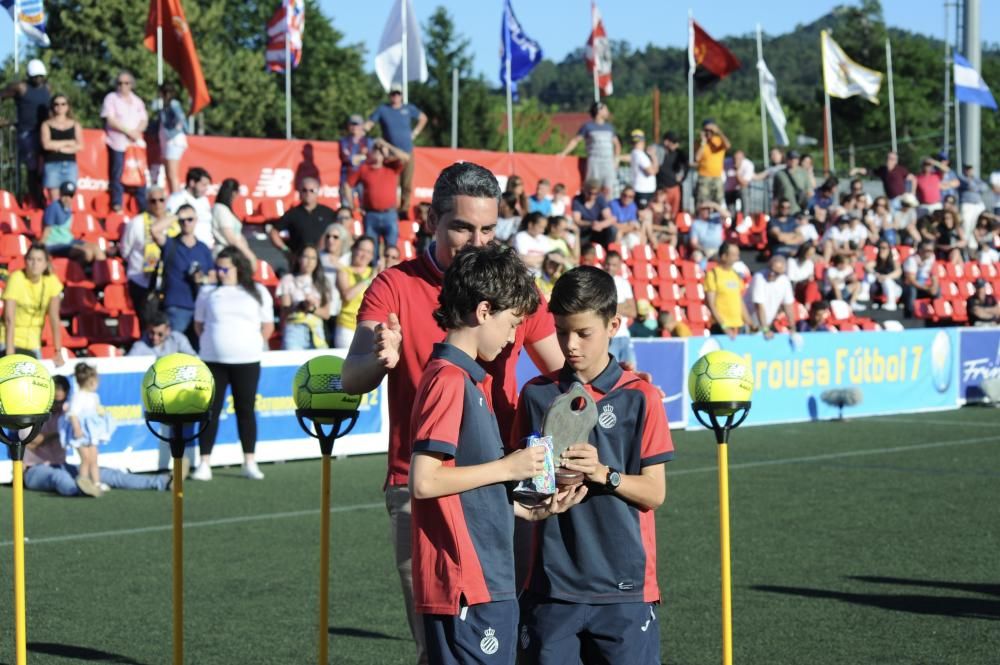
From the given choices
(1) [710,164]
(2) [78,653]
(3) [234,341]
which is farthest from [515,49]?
(2) [78,653]

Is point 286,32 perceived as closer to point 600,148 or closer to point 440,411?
point 600,148

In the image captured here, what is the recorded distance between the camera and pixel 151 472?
44.8 ft

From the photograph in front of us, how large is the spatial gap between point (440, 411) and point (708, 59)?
27221 mm

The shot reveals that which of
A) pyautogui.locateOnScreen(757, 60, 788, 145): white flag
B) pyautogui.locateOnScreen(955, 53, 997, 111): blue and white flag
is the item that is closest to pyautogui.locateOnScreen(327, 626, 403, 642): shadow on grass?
pyautogui.locateOnScreen(757, 60, 788, 145): white flag

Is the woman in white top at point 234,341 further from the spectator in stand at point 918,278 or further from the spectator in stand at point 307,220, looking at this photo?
the spectator in stand at point 918,278

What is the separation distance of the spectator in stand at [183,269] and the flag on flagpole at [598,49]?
14.7 meters

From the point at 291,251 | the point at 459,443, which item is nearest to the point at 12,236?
the point at 291,251

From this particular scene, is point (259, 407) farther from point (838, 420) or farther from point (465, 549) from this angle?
point (465, 549)

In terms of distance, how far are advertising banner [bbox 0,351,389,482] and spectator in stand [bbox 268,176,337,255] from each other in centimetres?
291

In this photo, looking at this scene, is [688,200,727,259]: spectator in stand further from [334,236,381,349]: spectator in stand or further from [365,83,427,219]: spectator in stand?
[334,236,381,349]: spectator in stand

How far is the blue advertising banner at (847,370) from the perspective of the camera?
1859 cm

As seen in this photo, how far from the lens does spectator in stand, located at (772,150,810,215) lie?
2533 centimetres

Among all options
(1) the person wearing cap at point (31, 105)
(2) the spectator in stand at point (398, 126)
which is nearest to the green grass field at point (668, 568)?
(1) the person wearing cap at point (31, 105)

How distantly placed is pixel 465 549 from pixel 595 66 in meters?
24.6
